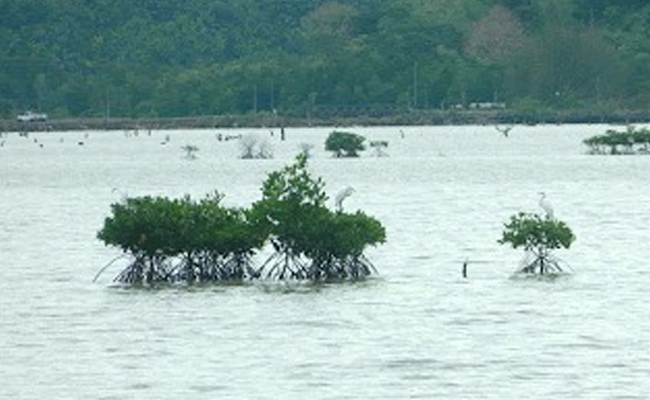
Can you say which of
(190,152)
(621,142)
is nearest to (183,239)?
(621,142)

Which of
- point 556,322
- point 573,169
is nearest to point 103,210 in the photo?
point 573,169

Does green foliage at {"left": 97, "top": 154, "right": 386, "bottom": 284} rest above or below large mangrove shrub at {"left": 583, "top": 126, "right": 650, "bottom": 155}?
above

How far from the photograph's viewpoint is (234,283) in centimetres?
4812

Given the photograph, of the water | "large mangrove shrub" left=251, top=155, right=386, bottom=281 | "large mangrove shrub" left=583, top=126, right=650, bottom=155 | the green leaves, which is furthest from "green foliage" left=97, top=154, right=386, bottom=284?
"large mangrove shrub" left=583, top=126, right=650, bottom=155

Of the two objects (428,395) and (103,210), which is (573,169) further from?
(428,395)

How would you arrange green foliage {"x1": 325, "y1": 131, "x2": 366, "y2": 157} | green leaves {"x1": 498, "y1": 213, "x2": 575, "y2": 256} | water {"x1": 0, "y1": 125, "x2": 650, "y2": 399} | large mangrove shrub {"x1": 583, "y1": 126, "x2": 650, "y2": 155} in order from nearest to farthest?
water {"x1": 0, "y1": 125, "x2": 650, "y2": 399}, green leaves {"x1": 498, "y1": 213, "x2": 575, "y2": 256}, large mangrove shrub {"x1": 583, "y1": 126, "x2": 650, "y2": 155}, green foliage {"x1": 325, "y1": 131, "x2": 366, "y2": 157}

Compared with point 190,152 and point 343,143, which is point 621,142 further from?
point 190,152

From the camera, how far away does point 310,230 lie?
4697 cm

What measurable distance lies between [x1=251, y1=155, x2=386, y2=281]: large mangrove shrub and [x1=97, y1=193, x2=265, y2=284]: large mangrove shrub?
51 centimetres

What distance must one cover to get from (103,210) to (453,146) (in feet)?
249

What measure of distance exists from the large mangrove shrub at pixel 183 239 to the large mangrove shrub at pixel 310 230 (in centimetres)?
51

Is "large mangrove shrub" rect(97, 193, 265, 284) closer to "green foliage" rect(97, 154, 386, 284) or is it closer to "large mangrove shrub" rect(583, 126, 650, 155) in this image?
"green foliage" rect(97, 154, 386, 284)

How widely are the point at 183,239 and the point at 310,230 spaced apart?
2447 mm

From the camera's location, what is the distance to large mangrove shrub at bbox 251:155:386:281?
47.0 meters
